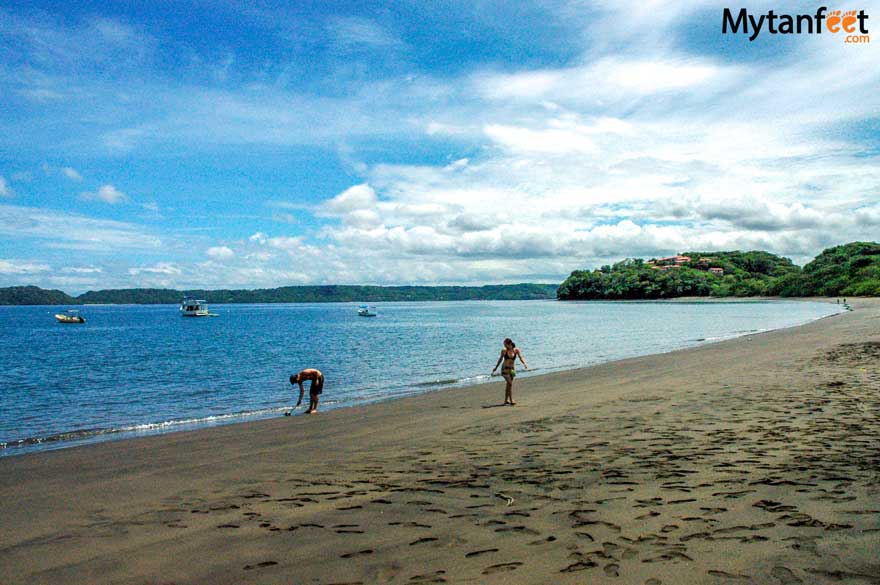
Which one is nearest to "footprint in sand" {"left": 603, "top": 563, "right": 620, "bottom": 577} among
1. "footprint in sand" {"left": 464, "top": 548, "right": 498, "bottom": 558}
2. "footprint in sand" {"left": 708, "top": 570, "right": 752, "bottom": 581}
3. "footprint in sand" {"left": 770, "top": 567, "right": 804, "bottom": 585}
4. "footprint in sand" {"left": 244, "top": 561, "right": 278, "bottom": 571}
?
"footprint in sand" {"left": 708, "top": 570, "right": 752, "bottom": 581}

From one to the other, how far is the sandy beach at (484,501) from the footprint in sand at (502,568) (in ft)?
0.08

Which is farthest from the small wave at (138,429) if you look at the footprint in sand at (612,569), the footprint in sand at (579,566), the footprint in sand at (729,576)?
the footprint in sand at (729,576)

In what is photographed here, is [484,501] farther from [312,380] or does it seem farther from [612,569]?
[312,380]

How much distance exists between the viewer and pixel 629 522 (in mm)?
6398

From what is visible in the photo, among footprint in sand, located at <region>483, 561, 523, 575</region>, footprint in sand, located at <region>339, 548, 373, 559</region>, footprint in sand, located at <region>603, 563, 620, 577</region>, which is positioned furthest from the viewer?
footprint in sand, located at <region>339, 548, 373, 559</region>

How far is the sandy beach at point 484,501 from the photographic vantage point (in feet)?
18.0

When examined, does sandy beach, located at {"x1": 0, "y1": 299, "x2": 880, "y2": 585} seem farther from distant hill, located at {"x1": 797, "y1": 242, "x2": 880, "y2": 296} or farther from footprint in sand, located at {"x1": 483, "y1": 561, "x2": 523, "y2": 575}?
distant hill, located at {"x1": 797, "y1": 242, "x2": 880, "y2": 296}

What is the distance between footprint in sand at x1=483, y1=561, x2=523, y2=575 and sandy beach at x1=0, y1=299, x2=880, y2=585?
0.08 ft

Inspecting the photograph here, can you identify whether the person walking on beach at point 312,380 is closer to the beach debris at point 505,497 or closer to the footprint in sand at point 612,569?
the beach debris at point 505,497

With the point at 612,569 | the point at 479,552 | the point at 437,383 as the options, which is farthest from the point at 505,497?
the point at 437,383

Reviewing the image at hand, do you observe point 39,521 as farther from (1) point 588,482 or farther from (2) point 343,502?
(1) point 588,482

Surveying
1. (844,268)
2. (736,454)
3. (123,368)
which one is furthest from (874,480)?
(844,268)

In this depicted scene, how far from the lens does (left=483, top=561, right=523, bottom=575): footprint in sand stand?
5340 millimetres

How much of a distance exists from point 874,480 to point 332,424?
12.7 m
